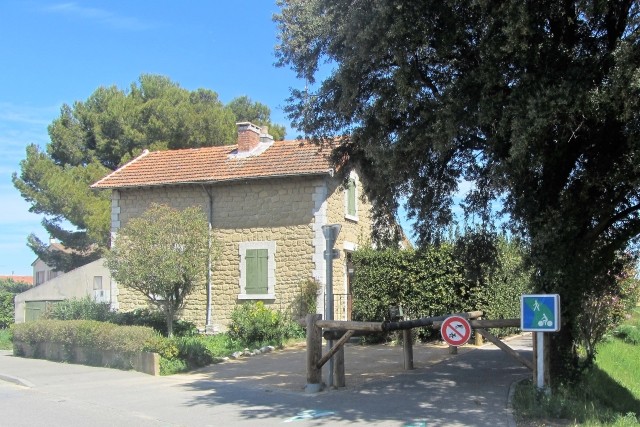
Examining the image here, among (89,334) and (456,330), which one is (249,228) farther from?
(456,330)

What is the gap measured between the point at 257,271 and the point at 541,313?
506 inches

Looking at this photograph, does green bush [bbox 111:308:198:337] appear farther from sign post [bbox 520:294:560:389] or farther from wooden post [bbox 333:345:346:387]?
sign post [bbox 520:294:560:389]

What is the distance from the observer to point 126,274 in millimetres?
16047

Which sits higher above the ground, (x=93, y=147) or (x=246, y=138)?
(x=93, y=147)

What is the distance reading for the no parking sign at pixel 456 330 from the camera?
965cm

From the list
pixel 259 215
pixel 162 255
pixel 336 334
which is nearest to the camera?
pixel 336 334

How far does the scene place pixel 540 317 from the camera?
872 cm

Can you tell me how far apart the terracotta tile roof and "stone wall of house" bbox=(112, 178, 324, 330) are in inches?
15.6

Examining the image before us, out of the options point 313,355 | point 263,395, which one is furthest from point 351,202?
point 263,395

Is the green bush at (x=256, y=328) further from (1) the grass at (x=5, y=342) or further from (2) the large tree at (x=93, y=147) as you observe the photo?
(2) the large tree at (x=93, y=147)

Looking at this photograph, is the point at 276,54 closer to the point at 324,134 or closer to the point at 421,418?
the point at 324,134

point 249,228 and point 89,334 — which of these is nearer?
point 89,334

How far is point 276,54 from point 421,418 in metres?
7.45

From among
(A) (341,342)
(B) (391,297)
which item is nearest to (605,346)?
(B) (391,297)
